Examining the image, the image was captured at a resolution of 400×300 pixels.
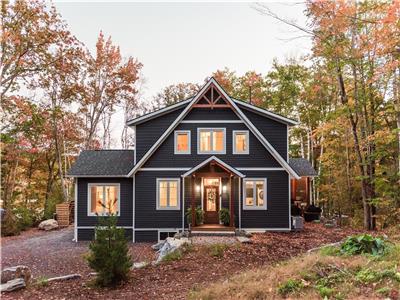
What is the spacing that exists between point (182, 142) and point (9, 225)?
442 inches

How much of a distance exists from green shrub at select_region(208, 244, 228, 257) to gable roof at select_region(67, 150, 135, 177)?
6.48 metres

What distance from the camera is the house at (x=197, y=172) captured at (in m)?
15.3

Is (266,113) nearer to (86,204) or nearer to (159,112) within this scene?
(159,112)

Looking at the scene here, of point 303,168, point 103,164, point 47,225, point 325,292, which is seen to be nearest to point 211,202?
point 103,164

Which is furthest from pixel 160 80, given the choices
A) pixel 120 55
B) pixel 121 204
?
pixel 121 204

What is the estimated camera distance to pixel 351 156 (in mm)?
20609

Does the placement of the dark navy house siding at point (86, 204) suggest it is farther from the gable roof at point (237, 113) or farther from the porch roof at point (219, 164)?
the porch roof at point (219, 164)

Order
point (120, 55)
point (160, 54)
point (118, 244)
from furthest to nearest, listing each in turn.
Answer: point (160, 54) → point (120, 55) → point (118, 244)

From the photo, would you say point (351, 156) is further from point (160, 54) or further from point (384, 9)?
point (160, 54)

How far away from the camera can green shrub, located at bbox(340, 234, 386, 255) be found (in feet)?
24.8

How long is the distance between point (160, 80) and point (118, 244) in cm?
3172

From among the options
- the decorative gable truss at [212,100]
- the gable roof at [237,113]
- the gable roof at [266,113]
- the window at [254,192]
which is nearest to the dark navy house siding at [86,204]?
the gable roof at [237,113]

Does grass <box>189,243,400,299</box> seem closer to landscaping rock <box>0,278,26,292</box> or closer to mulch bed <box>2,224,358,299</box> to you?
mulch bed <box>2,224,358,299</box>

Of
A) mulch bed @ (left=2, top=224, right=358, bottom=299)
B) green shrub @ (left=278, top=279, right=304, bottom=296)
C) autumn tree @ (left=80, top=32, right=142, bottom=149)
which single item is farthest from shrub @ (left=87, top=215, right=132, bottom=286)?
autumn tree @ (left=80, top=32, right=142, bottom=149)
